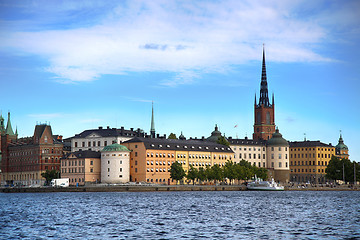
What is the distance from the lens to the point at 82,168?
17850 centimetres

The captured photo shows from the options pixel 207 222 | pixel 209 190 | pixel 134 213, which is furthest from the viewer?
pixel 209 190

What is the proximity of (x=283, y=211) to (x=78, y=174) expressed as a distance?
366 feet

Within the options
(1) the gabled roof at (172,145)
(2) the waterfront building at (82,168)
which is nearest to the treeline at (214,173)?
(1) the gabled roof at (172,145)

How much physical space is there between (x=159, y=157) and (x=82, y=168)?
21.4 m

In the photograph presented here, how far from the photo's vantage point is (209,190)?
16050 centimetres

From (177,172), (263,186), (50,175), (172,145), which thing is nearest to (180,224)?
Answer: (263,186)

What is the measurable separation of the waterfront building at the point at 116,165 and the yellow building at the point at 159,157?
323cm

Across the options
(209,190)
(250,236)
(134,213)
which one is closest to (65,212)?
(134,213)

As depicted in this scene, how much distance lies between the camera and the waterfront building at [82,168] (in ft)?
583

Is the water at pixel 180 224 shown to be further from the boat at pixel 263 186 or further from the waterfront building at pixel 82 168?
the waterfront building at pixel 82 168

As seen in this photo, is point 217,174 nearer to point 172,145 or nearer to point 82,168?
point 172,145

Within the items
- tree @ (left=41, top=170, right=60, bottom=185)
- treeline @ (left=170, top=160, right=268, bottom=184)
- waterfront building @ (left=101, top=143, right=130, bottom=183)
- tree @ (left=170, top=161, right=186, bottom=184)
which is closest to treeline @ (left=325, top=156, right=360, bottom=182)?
treeline @ (left=170, top=160, right=268, bottom=184)

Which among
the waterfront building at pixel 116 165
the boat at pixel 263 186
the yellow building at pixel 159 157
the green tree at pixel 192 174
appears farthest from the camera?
the yellow building at pixel 159 157

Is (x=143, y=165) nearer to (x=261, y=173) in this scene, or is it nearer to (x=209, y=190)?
(x=209, y=190)
